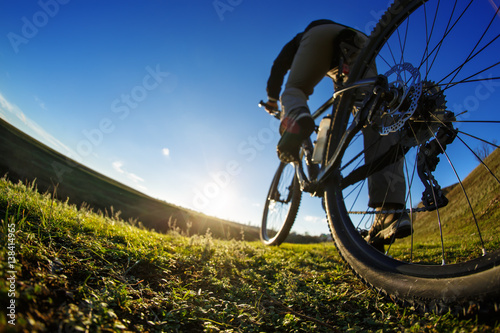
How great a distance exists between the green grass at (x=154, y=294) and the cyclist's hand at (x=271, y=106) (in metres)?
3.14

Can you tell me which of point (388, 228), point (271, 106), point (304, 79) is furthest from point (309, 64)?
point (388, 228)

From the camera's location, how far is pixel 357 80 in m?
2.28

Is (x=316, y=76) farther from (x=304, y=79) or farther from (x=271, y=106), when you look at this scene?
(x=271, y=106)

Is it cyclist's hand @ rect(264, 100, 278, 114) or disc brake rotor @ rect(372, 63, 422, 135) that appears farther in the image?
cyclist's hand @ rect(264, 100, 278, 114)

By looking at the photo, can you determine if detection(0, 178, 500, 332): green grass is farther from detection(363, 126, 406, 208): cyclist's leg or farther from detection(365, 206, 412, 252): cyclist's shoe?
detection(363, 126, 406, 208): cyclist's leg

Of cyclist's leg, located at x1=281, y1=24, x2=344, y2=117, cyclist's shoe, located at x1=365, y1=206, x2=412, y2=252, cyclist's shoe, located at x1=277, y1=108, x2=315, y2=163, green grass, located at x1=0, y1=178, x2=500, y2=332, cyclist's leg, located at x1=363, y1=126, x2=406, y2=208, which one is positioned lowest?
green grass, located at x1=0, y1=178, x2=500, y2=332

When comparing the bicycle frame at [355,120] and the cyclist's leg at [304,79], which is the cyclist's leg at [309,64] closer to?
the cyclist's leg at [304,79]

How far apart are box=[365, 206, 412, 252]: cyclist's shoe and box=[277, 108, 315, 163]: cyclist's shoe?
44.2 inches

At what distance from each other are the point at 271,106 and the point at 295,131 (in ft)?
6.20

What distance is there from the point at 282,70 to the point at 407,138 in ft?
7.81

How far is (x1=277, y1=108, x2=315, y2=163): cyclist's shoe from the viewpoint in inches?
103

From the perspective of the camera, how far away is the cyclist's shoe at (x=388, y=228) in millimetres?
1741

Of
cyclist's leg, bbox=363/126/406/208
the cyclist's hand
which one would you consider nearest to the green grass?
cyclist's leg, bbox=363/126/406/208

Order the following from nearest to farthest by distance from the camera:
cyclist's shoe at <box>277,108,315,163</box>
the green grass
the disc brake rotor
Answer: the green grass, the disc brake rotor, cyclist's shoe at <box>277,108,315,163</box>
